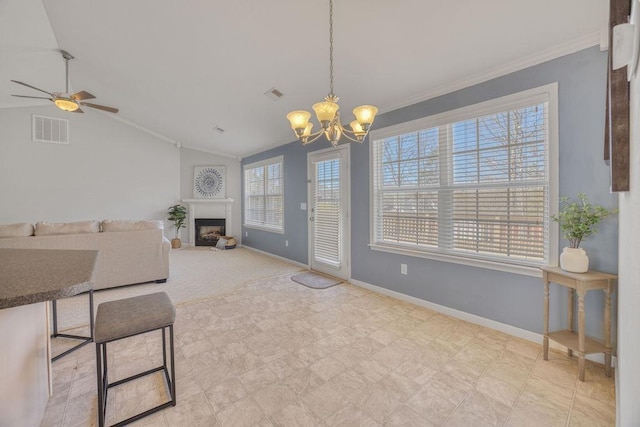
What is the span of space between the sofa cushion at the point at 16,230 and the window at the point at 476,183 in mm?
4308

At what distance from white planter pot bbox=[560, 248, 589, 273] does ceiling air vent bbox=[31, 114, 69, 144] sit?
8.51 m

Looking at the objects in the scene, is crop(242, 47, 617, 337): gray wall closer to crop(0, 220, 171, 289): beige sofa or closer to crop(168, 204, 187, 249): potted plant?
crop(0, 220, 171, 289): beige sofa

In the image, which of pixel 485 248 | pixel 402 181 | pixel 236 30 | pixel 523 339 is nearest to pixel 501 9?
pixel 402 181

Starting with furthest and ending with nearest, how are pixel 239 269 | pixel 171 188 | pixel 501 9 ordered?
pixel 171 188, pixel 239 269, pixel 501 9

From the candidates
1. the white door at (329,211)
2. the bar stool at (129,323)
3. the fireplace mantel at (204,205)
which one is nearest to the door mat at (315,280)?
the white door at (329,211)

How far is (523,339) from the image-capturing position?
2.42 metres

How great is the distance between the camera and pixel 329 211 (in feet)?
14.6

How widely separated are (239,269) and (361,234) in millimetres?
2399

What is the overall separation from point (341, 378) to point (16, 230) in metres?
3.98

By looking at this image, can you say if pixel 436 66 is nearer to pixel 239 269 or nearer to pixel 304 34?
pixel 304 34

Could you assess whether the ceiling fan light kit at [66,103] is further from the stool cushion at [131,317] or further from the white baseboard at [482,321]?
the white baseboard at [482,321]

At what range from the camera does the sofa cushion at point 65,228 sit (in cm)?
333

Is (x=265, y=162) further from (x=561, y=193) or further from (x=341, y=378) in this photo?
(x=561, y=193)

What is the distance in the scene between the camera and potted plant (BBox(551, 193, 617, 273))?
1.95 m
